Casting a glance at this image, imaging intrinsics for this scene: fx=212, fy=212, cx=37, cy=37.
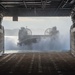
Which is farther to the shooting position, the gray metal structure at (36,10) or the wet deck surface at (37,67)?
the gray metal structure at (36,10)

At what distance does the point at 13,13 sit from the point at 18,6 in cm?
344

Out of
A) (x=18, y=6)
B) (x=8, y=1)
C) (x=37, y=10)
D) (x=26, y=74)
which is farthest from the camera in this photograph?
(x=37, y=10)

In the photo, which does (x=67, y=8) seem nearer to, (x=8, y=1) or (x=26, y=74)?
(x=8, y=1)

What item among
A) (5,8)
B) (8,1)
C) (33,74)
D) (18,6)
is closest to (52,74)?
(33,74)

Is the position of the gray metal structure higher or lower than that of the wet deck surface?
higher

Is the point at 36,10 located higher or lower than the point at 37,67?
higher

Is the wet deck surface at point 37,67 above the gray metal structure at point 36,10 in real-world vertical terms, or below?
below

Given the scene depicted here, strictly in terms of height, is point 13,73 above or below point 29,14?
below

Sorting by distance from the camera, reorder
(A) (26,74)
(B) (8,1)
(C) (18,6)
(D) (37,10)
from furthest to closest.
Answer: (D) (37,10), (C) (18,6), (B) (8,1), (A) (26,74)

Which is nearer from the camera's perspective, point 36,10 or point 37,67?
point 37,67

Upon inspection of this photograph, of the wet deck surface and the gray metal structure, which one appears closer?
the wet deck surface

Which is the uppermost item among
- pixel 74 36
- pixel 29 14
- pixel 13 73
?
pixel 29 14

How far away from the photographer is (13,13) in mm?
33719

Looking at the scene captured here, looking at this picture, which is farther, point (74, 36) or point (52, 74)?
point (74, 36)
